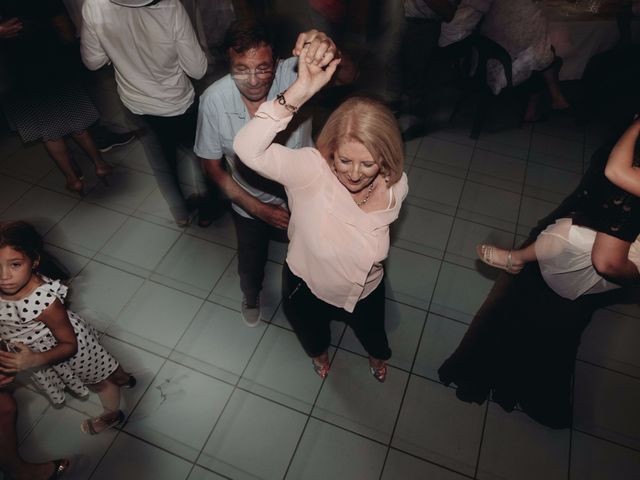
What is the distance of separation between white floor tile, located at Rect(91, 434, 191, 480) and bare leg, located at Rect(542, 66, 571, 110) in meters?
4.52

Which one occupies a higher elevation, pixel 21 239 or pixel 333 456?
pixel 21 239

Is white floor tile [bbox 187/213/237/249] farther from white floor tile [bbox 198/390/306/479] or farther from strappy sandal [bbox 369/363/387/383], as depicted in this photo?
strappy sandal [bbox 369/363/387/383]

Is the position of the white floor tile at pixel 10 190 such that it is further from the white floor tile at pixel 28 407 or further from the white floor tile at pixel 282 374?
the white floor tile at pixel 282 374

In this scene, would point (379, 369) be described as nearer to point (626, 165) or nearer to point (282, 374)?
point (282, 374)

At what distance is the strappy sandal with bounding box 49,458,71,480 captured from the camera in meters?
2.33

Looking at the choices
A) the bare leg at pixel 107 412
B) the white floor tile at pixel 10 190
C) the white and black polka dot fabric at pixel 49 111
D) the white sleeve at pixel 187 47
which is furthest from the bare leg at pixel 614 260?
the white floor tile at pixel 10 190

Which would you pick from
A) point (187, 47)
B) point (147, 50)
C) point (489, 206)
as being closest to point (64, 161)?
point (147, 50)

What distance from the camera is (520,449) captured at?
2492mm

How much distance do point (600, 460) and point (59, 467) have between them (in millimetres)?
2995

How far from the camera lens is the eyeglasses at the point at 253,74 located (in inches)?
77.8

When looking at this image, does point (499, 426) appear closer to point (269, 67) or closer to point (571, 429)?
point (571, 429)

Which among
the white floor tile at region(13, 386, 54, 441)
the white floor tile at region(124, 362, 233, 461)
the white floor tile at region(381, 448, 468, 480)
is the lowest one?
the white floor tile at region(381, 448, 468, 480)

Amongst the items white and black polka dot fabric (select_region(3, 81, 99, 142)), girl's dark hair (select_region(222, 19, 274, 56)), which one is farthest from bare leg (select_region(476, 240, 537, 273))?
white and black polka dot fabric (select_region(3, 81, 99, 142))

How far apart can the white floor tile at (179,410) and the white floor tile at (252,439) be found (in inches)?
2.8
